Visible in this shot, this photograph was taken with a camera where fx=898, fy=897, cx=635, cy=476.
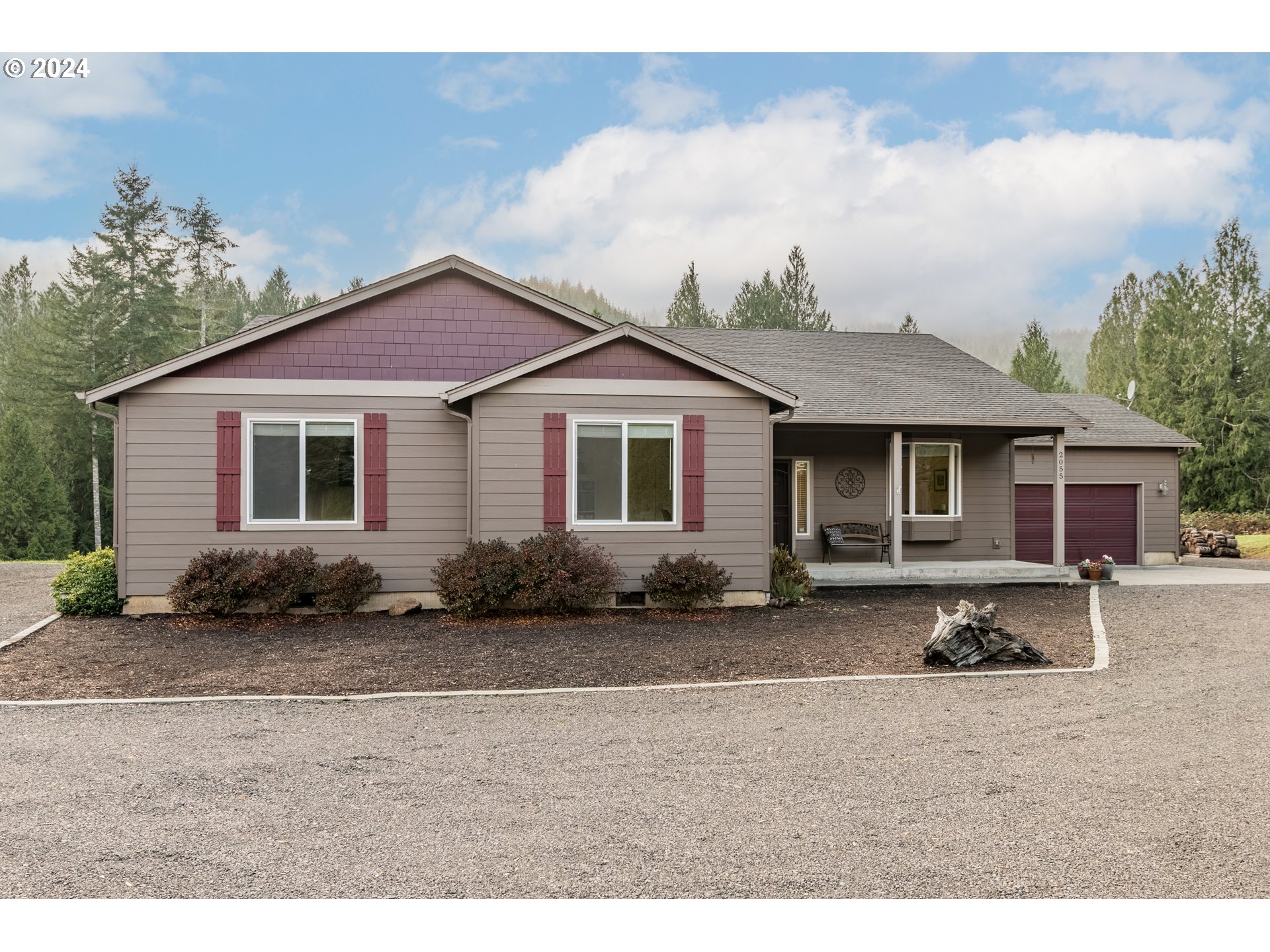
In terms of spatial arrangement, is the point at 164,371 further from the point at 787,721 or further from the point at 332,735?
the point at 787,721

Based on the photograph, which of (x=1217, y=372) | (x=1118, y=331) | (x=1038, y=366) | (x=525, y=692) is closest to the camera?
(x=525, y=692)

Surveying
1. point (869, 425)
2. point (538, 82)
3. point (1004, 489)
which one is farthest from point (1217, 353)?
point (538, 82)

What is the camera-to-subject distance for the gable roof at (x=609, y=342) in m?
11.2

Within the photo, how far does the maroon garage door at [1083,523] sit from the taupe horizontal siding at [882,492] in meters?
2.10

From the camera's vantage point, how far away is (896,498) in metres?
14.7

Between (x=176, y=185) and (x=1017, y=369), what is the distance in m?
35.6

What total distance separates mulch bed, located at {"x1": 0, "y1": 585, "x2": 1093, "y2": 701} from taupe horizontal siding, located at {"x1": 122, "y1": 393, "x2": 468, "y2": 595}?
0.77 m

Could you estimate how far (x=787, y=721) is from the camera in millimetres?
6055

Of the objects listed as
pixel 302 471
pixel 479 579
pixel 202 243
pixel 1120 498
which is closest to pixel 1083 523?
pixel 1120 498

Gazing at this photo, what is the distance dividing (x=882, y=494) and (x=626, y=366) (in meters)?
6.96

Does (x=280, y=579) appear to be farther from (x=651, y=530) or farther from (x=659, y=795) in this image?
(x=659, y=795)

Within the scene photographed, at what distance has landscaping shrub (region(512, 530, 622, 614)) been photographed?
34.8 ft

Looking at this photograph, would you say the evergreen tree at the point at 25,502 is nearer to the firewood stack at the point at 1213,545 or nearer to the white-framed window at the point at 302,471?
the white-framed window at the point at 302,471

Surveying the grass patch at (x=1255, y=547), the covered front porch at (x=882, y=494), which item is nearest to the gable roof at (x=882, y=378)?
the covered front porch at (x=882, y=494)
